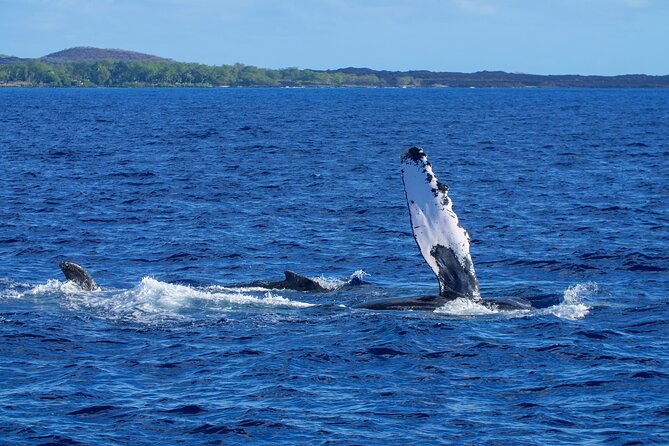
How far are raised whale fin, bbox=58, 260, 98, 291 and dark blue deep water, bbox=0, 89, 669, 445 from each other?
0.22m

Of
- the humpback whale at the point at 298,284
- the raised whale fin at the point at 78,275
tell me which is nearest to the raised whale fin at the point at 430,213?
the humpback whale at the point at 298,284

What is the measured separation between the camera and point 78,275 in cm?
2186

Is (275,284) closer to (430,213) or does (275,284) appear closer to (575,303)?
(430,213)

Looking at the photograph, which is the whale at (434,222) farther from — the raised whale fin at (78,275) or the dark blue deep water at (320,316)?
the raised whale fin at (78,275)

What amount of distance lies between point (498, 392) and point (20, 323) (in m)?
8.68

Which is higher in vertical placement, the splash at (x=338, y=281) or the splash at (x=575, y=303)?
the splash at (x=575, y=303)

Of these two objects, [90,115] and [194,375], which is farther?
[90,115]

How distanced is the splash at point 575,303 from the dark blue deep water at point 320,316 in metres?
0.08

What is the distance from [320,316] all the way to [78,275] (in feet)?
17.6

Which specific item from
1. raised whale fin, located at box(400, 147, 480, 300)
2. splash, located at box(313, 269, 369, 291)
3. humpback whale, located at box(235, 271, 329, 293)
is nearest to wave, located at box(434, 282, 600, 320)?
raised whale fin, located at box(400, 147, 480, 300)

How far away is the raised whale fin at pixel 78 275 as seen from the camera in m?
21.8

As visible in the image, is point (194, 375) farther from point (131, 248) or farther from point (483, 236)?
point (483, 236)

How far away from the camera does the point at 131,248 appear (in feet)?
91.9

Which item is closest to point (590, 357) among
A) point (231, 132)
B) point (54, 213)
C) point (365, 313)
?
point (365, 313)
